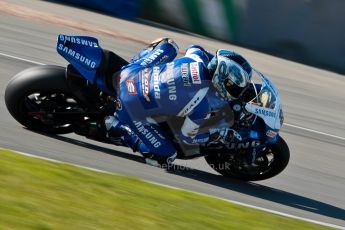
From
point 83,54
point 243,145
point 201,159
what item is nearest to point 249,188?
point 243,145

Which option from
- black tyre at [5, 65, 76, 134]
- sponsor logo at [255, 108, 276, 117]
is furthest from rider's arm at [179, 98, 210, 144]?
black tyre at [5, 65, 76, 134]

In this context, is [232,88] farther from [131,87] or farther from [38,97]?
[38,97]

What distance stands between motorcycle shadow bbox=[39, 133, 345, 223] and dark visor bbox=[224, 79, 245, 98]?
0.91m

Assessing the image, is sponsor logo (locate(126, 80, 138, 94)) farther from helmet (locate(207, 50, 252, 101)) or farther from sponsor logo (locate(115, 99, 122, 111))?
helmet (locate(207, 50, 252, 101))

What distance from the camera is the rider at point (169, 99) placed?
321 inches

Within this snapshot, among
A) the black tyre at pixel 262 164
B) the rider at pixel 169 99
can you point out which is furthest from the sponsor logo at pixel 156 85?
the black tyre at pixel 262 164

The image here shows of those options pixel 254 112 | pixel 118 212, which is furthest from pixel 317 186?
pixel 118 212

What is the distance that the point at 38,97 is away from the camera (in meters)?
8.38

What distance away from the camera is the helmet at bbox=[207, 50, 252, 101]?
801 cm

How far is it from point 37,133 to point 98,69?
891mm

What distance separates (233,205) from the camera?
740 cm

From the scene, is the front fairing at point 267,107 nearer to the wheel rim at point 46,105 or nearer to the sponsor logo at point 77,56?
the sponsor logo at point 77,56

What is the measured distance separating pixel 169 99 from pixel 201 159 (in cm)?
122

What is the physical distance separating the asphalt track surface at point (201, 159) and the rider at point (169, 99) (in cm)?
25
